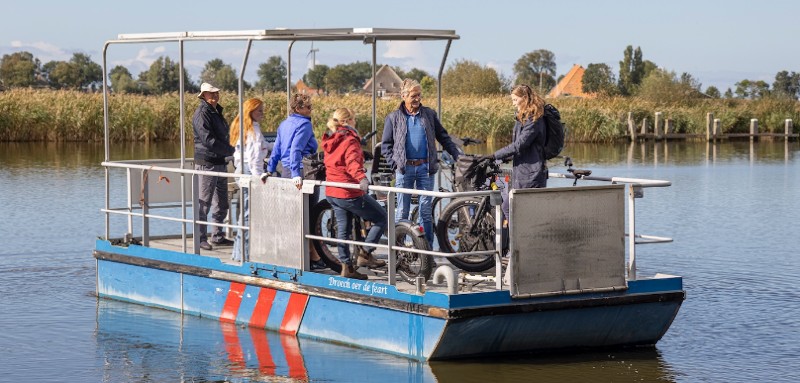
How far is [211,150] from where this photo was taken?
47.3ft

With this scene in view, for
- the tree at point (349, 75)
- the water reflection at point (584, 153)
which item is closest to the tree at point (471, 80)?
the water reflection at point (584, 153)

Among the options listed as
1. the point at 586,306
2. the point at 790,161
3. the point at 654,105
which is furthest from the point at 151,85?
the point at 586,306

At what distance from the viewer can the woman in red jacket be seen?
12.3 meters

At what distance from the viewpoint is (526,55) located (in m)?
142

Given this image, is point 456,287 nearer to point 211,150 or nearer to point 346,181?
point 346,181

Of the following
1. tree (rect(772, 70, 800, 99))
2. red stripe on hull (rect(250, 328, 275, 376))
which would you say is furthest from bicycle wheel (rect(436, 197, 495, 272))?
tree (rect(772, 70, 800, 99))

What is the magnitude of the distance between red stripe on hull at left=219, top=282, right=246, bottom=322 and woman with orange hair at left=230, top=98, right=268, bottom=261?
1.03 feet

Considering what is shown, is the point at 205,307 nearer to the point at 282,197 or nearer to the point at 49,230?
the point at 282,197

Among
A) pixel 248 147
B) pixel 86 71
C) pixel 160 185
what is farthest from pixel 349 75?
pixel 248 147

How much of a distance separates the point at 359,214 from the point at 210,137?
2657 mm

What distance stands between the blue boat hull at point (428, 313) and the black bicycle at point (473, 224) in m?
1.12

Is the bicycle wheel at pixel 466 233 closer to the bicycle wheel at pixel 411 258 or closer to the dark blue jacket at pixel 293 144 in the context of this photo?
the bicycle wheel at pixel 411 258

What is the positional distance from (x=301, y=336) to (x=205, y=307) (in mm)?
1503

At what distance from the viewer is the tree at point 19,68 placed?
110 meters
